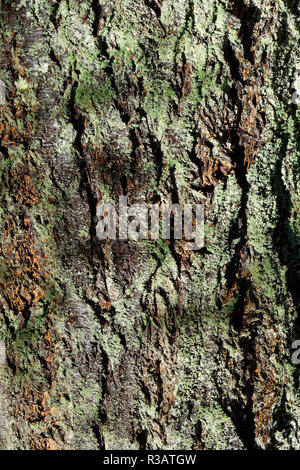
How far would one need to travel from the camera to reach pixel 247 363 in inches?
40.4

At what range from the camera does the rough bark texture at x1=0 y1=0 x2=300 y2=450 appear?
95 cm

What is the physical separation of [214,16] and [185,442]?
968 millimetres

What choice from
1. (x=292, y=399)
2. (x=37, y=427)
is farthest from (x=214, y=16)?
(x=37, y=427)

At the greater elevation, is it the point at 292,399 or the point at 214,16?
the point at 214,16

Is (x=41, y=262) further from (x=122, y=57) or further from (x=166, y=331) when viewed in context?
(x=122, y=57)

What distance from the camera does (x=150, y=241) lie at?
3.26 feet

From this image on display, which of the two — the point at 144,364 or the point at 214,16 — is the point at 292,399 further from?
the point at 214,16

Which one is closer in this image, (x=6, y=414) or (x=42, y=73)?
(x=42, y=73)

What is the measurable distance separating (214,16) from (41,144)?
47 centimetres

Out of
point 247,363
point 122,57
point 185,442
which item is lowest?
point 185,442

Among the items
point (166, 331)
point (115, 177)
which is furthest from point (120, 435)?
point (115, 177)

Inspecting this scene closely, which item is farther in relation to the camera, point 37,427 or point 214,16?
point 37,427

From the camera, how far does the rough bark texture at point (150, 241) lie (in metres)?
0.95

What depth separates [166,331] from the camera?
1.01m
